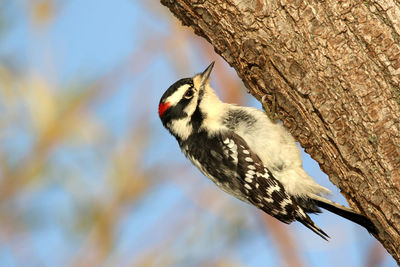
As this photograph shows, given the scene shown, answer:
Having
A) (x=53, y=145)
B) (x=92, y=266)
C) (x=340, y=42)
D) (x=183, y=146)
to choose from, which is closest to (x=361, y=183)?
(x=340, y=42)

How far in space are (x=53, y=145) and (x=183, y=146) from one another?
2.46m

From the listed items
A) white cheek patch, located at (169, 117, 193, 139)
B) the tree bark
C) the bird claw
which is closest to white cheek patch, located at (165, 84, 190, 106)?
white cheek patch, located at (169, 117, 193, 139)

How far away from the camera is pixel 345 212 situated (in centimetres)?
413

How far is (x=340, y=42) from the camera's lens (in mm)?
3025

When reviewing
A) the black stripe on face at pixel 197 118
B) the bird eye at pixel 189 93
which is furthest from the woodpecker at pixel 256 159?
the bird eye at pixel 189 93

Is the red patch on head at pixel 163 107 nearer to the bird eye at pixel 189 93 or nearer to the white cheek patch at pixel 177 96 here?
the white cheek patch at pixel 177 96

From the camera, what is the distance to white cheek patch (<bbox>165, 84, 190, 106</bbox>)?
4793 millimetres

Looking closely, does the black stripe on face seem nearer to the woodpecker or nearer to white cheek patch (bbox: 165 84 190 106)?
the woodpecker

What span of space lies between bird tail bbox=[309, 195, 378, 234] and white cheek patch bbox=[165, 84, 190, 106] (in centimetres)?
145

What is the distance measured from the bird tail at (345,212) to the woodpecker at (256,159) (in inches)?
0.4

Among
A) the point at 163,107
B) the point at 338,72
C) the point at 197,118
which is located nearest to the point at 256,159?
the point at 197,118

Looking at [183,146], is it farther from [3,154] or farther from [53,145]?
[3,154]

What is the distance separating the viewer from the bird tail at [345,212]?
352 centimetres

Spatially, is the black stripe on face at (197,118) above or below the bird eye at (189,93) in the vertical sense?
below
